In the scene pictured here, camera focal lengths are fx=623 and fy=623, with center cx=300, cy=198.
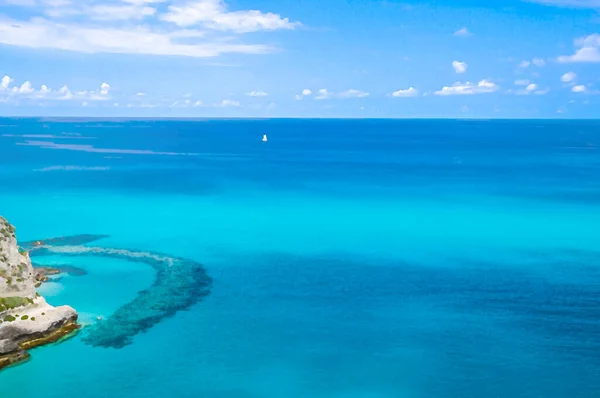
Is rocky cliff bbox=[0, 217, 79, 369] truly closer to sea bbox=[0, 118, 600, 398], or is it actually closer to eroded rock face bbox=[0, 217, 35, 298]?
eroded rock face bbox=[0, 217, 35, 298]

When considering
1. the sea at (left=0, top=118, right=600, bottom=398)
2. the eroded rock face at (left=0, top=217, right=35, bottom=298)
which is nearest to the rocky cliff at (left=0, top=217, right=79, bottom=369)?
the eroded rock face at (left=0, top=217, right=35, bottom=298)

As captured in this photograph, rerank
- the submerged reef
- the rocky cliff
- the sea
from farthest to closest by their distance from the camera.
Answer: the submerged reef, the rocky cliff, the sea

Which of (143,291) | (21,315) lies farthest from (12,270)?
(143,291)

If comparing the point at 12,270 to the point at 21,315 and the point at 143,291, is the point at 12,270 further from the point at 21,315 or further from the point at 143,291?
the point at 143,291

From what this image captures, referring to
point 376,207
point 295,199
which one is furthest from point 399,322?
point 295,199

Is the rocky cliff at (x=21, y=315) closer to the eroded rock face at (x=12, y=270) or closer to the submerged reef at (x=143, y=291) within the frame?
the eroded rock face at (x=12, y=270)

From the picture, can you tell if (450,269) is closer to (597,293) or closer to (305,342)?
(597,293)
